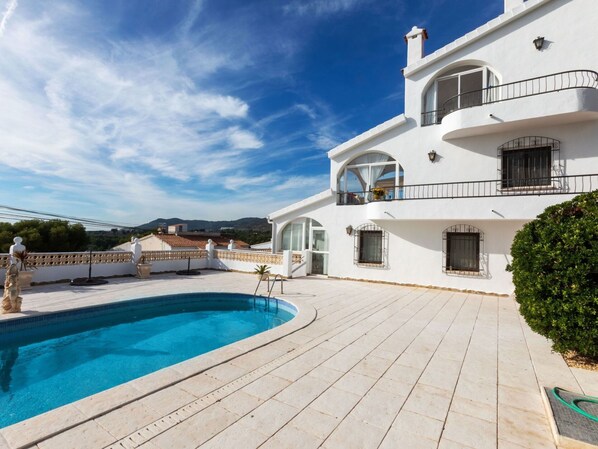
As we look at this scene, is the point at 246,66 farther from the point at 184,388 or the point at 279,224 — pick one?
the point at 184,388

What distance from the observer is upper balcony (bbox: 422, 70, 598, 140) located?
376 inches

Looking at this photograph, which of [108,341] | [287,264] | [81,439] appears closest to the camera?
[81,439]

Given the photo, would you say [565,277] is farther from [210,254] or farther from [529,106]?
[210,254]

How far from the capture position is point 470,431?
3057 millimetres

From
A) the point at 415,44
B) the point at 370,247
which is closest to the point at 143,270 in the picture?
the point at 370,247

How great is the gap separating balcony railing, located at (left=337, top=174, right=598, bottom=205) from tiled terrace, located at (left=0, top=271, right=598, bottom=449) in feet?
19.8

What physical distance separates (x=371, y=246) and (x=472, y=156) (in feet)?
18.4

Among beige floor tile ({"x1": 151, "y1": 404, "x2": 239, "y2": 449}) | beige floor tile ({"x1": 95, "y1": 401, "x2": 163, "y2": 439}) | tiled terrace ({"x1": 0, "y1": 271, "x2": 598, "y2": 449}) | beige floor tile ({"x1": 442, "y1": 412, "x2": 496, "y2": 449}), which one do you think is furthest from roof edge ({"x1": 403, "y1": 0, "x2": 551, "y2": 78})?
beige floor tile ({"x1": 95, "y1": 401, "x2": 163, "y2": 439})

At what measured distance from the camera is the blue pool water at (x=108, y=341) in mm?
4816

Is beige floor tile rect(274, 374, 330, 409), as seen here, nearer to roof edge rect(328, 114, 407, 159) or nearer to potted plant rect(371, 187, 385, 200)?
potted plant rect(371, 187, 385, 200)

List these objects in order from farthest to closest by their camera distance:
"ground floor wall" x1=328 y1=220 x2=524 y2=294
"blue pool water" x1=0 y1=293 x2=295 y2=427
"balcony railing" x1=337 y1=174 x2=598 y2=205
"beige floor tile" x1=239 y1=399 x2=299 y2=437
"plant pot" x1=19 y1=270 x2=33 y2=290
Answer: "ground floor wall" x1=328 y1=220 x2=524 y2=294 < "plant pot" x1=19 y1=270 x2=33 y2=290 < "balcony railing" x1=337 y1=174 x2=598 y2=205 < "blue pool water" x1=0 y1=293 x2=295 y2=427 < "beige floor tile" x1=239 y1=399 x2=299 y2=437

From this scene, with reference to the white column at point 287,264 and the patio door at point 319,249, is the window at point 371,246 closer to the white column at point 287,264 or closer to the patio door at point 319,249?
the patio door at point 319,249

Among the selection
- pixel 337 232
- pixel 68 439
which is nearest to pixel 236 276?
pixel 337 232

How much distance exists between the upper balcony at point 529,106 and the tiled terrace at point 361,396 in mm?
7417
